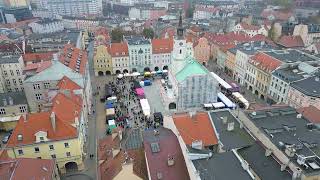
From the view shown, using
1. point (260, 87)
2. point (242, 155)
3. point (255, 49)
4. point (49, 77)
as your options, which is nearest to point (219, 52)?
point (255, 49)

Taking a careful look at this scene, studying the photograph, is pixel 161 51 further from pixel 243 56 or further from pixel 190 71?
pixel 190 71

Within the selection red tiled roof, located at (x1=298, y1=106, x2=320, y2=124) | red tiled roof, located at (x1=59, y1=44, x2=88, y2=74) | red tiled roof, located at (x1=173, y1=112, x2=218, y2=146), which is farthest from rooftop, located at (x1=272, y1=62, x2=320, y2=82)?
red tiled roof, located at (x1=59, y1=44, x2=88, y2=74)

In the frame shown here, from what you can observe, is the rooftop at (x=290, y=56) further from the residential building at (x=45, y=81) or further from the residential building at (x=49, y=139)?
the residential building at (x=49, y=139)

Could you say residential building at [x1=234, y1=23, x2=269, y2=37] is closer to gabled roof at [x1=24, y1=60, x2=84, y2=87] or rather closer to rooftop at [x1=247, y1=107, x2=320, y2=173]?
rooftop at [x1=247, y1=107, x2=320, y2=173]

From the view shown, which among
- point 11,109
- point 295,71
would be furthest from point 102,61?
point 295,71

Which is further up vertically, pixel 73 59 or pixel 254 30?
pixel 254 30

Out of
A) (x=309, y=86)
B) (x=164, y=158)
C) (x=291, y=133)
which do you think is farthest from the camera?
(x=309, y=86)
